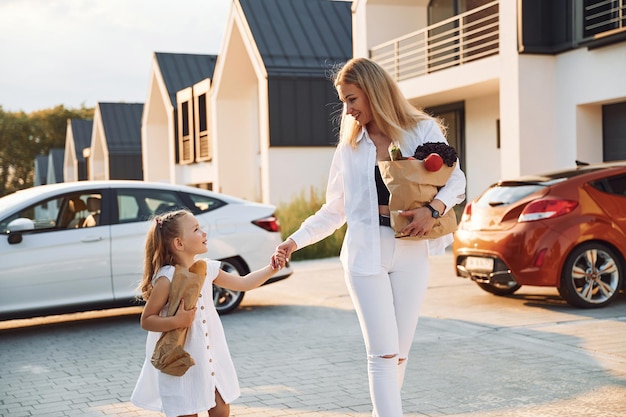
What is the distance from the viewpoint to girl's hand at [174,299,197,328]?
4.05 m

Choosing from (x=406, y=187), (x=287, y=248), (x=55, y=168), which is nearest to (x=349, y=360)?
(x=287, y=248)

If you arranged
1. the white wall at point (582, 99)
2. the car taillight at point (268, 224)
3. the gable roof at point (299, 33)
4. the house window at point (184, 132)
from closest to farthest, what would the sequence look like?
the car taillight at point (268, 224), the white wall at point (582, 99), the gable roof at point (299, 33), the house window at point (184, 132)

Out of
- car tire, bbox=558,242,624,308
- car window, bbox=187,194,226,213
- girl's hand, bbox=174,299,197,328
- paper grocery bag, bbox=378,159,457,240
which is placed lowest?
car tire, bbox=558,242,624,308

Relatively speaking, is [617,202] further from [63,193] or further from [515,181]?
[63,193]

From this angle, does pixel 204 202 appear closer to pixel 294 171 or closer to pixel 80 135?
pixel 294 171

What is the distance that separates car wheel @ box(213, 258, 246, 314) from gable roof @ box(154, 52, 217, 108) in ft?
86.6

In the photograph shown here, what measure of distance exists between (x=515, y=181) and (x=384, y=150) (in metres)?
5.72

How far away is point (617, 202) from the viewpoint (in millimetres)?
9328

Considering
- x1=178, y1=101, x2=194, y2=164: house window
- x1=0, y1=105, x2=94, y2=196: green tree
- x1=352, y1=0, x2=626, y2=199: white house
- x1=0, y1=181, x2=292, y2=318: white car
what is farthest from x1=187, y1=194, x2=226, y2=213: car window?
x1=0, y1=105, x2=94, y2=196: green tree

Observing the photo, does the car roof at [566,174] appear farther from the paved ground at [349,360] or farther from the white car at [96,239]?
the white car at [96,239]

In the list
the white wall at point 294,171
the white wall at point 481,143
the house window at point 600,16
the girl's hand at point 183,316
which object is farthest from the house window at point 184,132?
the girl's hand at point 183,316

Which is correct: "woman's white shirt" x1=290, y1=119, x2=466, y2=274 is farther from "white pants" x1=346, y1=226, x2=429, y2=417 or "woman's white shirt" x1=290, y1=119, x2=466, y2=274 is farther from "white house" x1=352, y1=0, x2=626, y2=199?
"white house" x1=352, y1=0, x2=626, y2=199

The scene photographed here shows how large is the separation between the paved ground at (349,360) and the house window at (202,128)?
2093cm

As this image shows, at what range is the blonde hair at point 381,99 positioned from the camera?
13.6 ft
